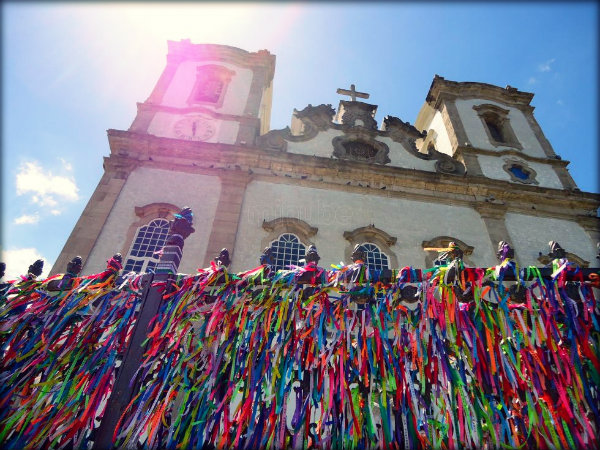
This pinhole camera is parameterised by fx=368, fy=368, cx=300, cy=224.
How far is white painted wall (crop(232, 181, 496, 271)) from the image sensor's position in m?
10.6

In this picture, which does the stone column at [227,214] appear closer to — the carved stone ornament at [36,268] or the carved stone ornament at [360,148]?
the carved stone ornament at [360,148]

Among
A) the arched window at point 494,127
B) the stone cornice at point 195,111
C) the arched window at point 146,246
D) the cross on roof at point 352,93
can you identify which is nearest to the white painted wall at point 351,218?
the arched window at point 146,246

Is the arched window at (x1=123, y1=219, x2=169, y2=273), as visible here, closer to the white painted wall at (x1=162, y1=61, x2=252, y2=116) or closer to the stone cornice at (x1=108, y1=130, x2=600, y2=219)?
the stone cornice at (x1=108, y1=130, x2=600, y2=219)

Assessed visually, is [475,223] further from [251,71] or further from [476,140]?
[251,71]

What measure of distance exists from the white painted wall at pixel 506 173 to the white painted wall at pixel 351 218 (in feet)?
9.46

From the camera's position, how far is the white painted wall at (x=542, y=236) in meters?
11.4

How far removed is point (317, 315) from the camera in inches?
167

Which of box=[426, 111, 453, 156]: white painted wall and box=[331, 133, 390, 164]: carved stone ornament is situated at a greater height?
box=[426, 111, 453, 156]: white painted wall

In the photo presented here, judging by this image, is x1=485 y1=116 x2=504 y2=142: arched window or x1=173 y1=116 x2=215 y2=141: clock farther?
x1=485 y1=116 x2=504 y2=142: arched window

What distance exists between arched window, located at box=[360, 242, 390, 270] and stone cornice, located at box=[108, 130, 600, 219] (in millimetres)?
2240

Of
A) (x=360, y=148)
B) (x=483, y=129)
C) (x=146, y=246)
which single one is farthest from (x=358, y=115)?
(x=146, y=246)

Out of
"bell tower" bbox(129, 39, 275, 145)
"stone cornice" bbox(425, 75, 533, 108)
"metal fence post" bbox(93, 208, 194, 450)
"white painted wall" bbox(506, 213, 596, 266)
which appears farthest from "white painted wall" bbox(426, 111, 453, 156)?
"metal fence post" bbox(93, 208, 194, 450)

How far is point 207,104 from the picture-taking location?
14914 mm

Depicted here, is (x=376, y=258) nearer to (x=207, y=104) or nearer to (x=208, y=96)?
(x=207, y=104)
